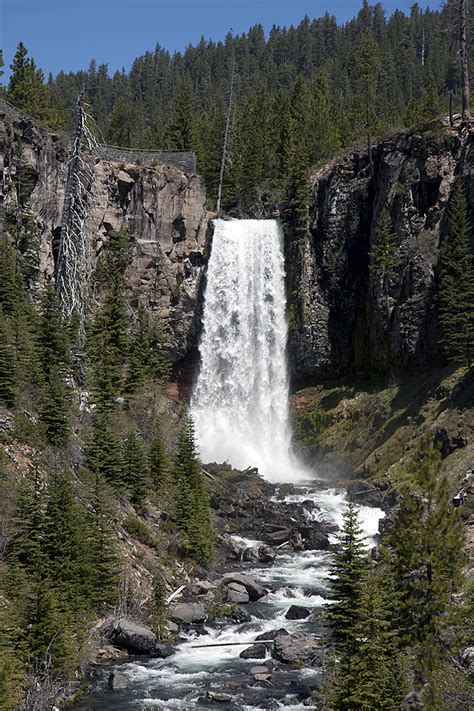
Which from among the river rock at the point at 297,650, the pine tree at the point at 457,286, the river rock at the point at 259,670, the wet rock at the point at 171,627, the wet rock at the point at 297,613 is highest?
the pine tree at the point at 457,286

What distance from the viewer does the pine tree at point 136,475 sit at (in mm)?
28562

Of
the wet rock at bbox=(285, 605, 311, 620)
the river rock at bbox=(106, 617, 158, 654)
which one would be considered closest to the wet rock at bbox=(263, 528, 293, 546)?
the wet rock at bbox=(285, 605, 311, 620)

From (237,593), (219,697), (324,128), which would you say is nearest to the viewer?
(219,697)

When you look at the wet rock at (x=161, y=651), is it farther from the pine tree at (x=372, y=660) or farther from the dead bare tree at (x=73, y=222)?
the dead bare tree at (x=73, y=222)

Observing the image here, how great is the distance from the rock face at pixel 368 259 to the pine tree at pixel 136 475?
25.4 meters

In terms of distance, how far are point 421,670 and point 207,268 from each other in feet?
155

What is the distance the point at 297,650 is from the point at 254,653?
1.33 metres

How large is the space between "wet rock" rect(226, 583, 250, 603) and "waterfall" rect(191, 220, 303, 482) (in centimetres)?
2730

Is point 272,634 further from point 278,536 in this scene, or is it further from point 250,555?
point 278,536

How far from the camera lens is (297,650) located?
20781 mm

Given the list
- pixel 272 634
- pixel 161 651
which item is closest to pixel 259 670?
pixel 272 634

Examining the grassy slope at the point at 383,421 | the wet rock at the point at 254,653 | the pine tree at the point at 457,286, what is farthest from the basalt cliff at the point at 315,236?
the wet rock at the point at 254,653

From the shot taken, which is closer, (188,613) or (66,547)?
(66,547)

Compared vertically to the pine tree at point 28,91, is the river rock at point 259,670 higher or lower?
lower
